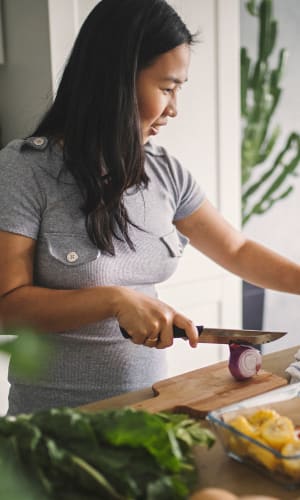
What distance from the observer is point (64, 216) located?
4.19 feet

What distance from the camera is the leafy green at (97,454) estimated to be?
2.13 ft

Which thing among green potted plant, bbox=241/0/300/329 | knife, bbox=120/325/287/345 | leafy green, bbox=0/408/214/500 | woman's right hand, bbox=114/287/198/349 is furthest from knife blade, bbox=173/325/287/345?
green potted plant, bbox=241/0/300/329

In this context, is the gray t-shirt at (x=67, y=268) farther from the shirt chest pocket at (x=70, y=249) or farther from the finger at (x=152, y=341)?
the finger at (x=152, y=341)

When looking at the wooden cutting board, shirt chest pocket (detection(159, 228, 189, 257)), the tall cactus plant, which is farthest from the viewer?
the tall cactus plant

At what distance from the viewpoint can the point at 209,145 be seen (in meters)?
2.50

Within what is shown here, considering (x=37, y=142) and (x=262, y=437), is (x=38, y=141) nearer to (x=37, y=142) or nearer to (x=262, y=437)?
(x=37, y=142)

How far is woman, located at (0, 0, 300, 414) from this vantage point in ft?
4.03

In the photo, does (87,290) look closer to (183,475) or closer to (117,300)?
(117,300)

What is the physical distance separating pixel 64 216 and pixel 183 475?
25.0 inches

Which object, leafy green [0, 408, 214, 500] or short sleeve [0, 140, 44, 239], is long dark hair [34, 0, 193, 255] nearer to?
short sleeve [0, 140, 44, 239]

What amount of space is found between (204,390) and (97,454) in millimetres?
476

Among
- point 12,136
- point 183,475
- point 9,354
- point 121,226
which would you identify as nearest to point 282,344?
point 12,136

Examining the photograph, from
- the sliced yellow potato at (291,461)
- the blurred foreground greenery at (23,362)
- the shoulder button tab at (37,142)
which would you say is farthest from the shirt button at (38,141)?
the blurred foreground greenery at (23,362)

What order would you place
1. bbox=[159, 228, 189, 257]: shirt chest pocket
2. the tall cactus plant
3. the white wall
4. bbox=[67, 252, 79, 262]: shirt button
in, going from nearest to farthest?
bbox=[67, 252, 79, 262]: shirt button, bbox=[159, 228, 189, 257]: shirt chest pocket, the white wall, the tall cactus plant
